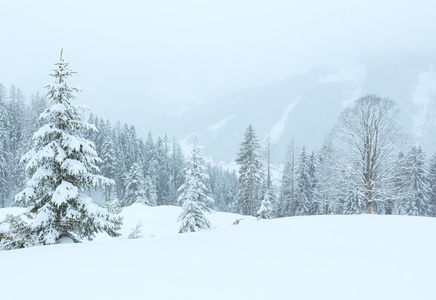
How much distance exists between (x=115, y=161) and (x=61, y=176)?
49.7 metres

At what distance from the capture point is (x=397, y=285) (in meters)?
3.55

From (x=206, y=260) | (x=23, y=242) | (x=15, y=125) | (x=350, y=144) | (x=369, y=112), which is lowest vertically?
(x=23, y=242)

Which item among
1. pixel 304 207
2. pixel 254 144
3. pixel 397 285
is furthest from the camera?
pixel 304 207

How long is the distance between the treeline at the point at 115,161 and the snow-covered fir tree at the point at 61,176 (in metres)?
38.2

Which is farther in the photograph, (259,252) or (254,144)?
(254,144)

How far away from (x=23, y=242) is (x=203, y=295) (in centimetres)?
777

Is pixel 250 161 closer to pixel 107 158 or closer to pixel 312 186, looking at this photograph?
pixel 312 186

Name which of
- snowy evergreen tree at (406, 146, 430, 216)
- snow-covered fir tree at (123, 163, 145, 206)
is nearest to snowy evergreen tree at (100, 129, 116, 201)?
snow-covered fir tree at (123, 163, 145, 206)

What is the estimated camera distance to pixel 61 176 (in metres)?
8.69

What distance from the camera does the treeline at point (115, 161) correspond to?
4709 cm

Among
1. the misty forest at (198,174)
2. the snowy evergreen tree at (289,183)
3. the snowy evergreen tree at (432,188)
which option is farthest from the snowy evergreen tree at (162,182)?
the snowy evergreen tree at (432,188)

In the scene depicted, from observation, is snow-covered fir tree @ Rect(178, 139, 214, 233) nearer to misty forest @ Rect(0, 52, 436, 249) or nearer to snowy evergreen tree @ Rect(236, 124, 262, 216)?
misty forest @ Rect(0, 52, 436, 249)

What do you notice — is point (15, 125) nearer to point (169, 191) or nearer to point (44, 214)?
point (169, 191)

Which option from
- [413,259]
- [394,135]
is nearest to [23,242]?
[413,259]
